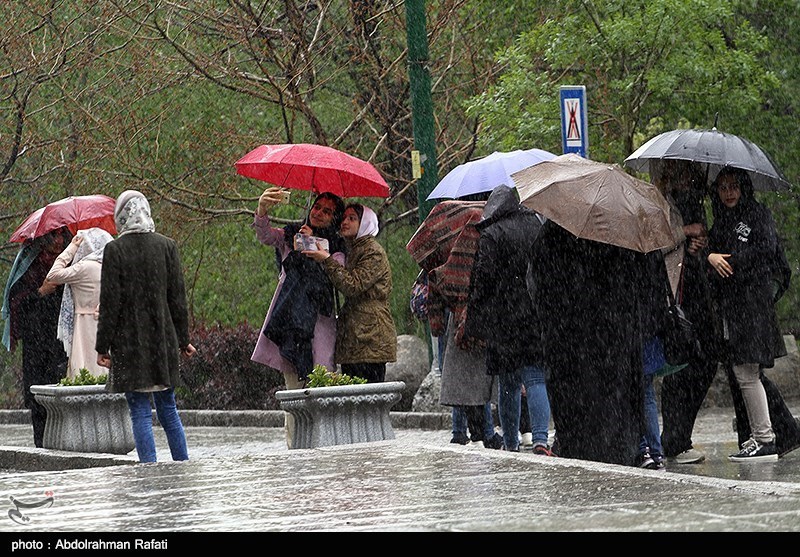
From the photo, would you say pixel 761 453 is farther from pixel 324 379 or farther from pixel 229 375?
pixel 229 375

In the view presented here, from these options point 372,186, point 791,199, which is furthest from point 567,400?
point 791,199

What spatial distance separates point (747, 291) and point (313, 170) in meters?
3.59

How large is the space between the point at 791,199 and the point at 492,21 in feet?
16.3

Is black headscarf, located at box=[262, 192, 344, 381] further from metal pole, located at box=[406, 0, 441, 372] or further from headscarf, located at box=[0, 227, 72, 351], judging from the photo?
metal pole, located at box=[406, 0, 441, 372]

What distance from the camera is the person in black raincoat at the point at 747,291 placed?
11109mm

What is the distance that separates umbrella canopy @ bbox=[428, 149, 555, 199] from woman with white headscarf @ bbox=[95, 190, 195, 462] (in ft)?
7.52

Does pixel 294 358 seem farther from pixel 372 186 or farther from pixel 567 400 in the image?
pixel 567 400

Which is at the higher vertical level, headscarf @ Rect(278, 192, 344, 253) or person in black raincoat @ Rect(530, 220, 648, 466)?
headscarf @ Rect(278, 192, 344, 253)

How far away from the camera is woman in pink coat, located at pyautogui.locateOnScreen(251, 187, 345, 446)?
39.8 ft

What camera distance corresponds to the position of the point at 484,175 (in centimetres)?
1228

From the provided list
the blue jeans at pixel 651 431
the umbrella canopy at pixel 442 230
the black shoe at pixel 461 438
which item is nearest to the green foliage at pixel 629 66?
the black shoe at pixel 461 438

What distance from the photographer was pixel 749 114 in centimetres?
2156
